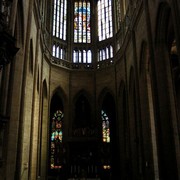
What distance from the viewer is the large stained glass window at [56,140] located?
26188 mm

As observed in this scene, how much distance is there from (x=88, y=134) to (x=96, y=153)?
2.16 m

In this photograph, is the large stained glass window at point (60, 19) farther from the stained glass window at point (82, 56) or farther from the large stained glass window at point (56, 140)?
the large stained glass window at point (56, 140)

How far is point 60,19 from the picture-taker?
29.5m

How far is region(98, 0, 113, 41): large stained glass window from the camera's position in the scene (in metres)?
29.2

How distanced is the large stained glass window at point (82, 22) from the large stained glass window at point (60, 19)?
143 cm

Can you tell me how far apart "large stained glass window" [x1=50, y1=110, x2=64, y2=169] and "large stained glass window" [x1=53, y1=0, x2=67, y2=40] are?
29.3ft

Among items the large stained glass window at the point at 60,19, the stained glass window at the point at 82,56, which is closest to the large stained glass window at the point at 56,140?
the stained glass window at the point at 82,56

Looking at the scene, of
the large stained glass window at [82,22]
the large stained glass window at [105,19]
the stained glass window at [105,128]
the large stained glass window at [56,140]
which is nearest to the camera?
the large stained glass window at [56,140]

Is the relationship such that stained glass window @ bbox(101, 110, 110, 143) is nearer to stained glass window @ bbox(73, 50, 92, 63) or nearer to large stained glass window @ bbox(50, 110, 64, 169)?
large stained glass window @ bbox(50, 110, 64, 169)

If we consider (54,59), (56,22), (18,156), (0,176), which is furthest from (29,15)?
(56,22)

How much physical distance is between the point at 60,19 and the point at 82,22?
110 inches

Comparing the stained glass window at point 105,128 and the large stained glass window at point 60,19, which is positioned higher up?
the large stained glass window at point 60,19

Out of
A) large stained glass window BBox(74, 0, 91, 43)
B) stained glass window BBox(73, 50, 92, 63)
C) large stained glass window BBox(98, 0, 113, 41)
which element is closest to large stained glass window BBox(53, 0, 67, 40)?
large stained glass window BBox(74, 0, 91, 43)

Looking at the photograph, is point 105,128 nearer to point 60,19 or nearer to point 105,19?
point 105,19
